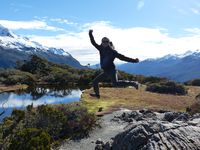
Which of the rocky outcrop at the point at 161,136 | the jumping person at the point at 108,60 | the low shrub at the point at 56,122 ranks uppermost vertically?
the jumping person at the point at 108,60

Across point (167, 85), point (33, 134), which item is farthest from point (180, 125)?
point (167, 85)

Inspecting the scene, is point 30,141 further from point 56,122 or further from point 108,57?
point 108,57

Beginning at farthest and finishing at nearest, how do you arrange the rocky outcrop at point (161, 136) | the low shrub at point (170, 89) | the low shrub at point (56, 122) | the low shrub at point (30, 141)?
the low shrub at point (170, 89) → the low shrub at point (56, 122) → the low shrub at point (30, 141) → the rocky outcrop at point (161, 136)

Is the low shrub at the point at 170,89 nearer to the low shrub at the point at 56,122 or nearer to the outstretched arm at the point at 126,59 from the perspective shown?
the low shrub at the point at 56,122

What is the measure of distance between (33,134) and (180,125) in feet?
32.0

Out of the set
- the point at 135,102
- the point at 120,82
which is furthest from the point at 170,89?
the point at 120,82

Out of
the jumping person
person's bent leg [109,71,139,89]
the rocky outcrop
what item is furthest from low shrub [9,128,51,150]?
person's bent leg [109,71,139,89]

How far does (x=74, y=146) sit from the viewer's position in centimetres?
2716

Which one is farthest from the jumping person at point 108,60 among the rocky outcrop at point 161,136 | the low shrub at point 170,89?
the low shrub at point 170,89

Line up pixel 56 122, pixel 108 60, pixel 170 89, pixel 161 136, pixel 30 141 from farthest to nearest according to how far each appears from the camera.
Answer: pixel 170 89 < pixel 56 122 < pixel 30 141 < pixel 161 136 < pixel 108 60

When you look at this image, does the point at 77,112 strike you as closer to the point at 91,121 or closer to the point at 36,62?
the point at 91,121

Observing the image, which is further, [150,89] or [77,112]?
[150,89]

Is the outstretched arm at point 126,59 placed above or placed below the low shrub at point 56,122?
above

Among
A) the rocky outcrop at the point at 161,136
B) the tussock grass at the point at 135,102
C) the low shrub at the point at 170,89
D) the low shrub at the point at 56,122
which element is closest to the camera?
the rocky outcrop at the point at 161,136
